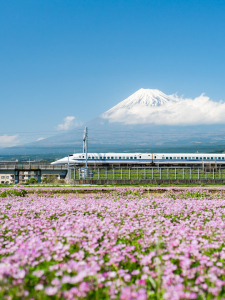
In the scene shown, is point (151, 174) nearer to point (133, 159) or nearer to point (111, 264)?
point (133, 159)

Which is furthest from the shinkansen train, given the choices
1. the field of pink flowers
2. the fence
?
the field of pink flowers

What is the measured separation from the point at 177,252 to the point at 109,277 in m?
→ 1.33

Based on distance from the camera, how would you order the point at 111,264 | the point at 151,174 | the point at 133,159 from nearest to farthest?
1. the point at 111,264
2. the point at 151,174
3. the point at 133,159

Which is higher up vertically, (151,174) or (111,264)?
(111,264)

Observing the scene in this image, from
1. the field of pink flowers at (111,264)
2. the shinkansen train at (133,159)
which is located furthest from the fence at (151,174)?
the field of pink flowers at (111,264)

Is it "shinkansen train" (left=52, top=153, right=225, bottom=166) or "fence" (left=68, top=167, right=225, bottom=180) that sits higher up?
"shinkansen train" (left=52, top=153, right=225, bottom=166)

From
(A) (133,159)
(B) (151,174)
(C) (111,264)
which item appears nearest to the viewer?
(C) (111,264)

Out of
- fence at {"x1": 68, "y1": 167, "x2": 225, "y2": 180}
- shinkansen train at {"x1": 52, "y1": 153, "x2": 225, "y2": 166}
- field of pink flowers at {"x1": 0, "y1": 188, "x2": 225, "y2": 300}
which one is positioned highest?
shinkansen train at {"x1": 52, "y1": 153, "x2": 225, "y2": 166}

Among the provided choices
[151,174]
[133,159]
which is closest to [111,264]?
[151,174]

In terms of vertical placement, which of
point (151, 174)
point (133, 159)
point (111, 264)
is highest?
point (133, 159)

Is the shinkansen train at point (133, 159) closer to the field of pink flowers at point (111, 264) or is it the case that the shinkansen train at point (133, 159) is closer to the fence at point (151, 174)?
the fence at point (151, 174)

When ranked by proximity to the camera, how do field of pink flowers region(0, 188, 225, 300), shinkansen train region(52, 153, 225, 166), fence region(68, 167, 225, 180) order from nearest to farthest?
field of pink flowers region(0, 188, 225, 300)
fence region(68, 167, 225, 180)
shinkansen train region(52, 153, 225, 166)

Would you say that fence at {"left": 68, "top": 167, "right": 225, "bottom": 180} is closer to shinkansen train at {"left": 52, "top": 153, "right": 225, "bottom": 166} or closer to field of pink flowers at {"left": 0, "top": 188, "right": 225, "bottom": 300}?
shinkansen train at {"left": 52, "top": 153, "right": 225, "bottom": 166}

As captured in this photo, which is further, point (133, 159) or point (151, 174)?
point (133, 159)
